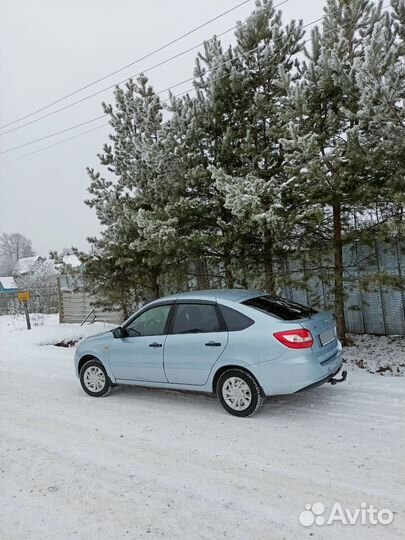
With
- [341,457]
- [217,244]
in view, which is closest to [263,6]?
[217,244]

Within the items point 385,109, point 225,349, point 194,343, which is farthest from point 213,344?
point 385,109

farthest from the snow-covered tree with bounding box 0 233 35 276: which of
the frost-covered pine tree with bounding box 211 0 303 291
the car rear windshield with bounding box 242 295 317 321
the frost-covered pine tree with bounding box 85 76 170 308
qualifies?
the car rear windshield with bounding box 242 295 317 321

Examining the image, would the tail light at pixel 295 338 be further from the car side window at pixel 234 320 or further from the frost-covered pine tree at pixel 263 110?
the frost-covered pine tree at pixel 263 110

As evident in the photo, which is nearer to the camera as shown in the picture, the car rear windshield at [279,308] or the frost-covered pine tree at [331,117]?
the car rear windshield at [279,308]

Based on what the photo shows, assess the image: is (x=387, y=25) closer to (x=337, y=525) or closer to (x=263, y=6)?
(x=263, y=6)

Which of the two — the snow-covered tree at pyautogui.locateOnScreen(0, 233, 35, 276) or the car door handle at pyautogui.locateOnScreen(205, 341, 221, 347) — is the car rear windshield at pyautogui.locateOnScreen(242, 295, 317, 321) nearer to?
the car door handle at pyautogui.locateOnScreen(205, 341, 221, 347)

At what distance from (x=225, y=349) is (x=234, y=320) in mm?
374

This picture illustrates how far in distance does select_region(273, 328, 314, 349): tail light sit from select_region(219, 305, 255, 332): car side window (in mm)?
410

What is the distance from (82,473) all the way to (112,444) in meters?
0.65

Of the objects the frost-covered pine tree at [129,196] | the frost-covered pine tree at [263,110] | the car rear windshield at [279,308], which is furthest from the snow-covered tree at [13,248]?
the car rear windshield at [279,308]

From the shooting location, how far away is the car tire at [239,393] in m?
4.99

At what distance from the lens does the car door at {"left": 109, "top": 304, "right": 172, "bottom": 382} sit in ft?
18.8

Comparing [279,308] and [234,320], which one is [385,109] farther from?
[234,320]

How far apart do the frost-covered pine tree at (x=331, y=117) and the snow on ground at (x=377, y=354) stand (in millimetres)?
1476
